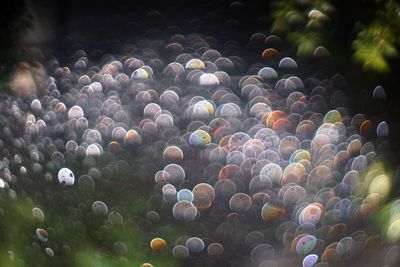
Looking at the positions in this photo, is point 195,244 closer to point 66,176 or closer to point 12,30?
point 66,176

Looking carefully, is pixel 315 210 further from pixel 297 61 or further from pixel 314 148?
pixel 297 61

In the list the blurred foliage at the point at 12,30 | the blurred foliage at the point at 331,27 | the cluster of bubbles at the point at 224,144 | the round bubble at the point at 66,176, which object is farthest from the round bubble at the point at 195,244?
the blurred foliage at the point at 12,30

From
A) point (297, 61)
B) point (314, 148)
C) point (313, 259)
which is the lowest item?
point (313, 259)

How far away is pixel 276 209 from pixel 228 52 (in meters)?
0.30

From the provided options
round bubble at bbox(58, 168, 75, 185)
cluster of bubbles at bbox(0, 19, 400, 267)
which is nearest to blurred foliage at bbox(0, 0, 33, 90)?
cluster of bubbles at bbox(0, 19, 400, 267)

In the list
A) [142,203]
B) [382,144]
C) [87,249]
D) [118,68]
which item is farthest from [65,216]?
[382,144]

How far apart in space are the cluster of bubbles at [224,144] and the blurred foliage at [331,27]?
0.13ft

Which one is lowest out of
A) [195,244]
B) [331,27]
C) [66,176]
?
[195,244]

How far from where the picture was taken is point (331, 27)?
88 centimetres

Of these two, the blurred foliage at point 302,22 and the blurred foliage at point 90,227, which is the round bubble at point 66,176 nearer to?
the blurred foliage at point 90,227

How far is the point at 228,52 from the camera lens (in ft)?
2.81

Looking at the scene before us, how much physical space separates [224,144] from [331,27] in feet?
0.96

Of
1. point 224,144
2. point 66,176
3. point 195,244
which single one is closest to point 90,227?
point 66,176

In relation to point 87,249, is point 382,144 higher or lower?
higher
